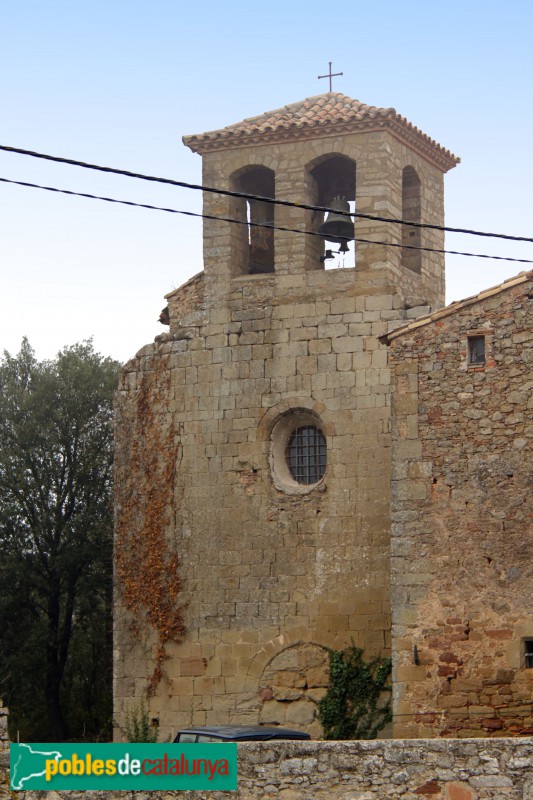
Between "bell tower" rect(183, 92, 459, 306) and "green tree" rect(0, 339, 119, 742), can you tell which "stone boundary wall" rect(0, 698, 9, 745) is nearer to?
"bell tower" rect(183, 92, 459, 306)

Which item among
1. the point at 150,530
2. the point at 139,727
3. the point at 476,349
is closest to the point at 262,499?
the point at 150,530

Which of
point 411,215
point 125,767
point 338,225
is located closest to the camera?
point 125,767

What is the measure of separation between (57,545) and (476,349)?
13.4m

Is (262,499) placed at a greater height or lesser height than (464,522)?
greater

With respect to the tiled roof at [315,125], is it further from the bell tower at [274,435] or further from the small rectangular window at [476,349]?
the small rectangular window at [476,349]

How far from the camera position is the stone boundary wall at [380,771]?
47.9 ft

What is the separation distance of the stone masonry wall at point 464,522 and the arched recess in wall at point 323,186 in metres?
5.10

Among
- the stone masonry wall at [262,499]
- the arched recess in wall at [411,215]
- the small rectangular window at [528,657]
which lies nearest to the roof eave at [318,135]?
the arched recess in wall at [411,215]

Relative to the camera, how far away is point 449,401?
64.5ft

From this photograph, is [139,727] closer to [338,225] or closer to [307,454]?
[307,454]

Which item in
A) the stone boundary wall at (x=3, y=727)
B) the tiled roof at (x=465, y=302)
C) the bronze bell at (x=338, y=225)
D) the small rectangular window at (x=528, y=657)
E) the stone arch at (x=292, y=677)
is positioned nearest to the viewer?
the stone boundary wall at (x=3, y=727)

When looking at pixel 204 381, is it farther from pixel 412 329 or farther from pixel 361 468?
pixel 412 329

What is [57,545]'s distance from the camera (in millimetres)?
30609

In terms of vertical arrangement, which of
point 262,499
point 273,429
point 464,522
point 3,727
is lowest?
point 3,727
